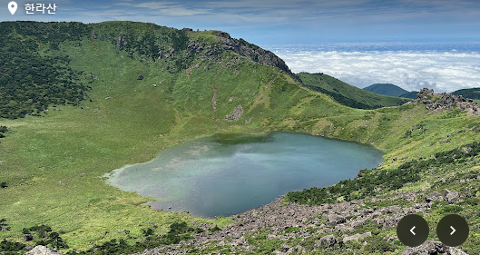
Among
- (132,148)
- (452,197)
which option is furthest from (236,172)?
(452,197)

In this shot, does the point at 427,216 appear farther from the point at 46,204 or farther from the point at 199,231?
the point at 46,204

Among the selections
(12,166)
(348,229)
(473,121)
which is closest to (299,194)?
(348,229)

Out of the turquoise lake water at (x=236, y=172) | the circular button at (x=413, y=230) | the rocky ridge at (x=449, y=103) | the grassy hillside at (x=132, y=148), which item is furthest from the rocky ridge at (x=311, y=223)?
the rocky ridge at (x=449, y=103)

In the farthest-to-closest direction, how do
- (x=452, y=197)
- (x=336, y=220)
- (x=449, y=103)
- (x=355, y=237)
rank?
(x=449, y=103) → (x=336, y=220) → (x=452, y=197) → (x=355, y=237)

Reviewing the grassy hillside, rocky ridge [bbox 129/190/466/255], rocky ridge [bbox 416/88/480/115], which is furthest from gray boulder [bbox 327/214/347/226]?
rocky ridge [bbox 416/88/480/115]

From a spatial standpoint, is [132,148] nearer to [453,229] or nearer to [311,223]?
[311,223]

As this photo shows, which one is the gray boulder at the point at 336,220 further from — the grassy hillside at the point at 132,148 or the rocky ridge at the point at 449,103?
the rocky ridge at the point at 449,103
